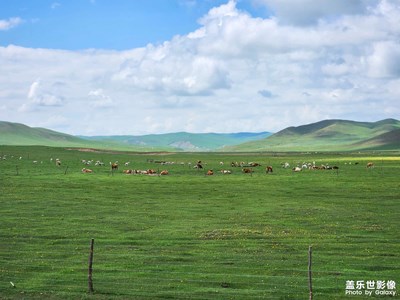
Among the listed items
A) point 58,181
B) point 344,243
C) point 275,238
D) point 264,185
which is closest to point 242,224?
point 275,238

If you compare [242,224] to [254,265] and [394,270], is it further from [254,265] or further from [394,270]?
[394,270]

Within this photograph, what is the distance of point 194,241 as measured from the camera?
33.4 metres

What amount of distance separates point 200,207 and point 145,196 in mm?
10377

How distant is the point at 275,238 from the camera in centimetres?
3456

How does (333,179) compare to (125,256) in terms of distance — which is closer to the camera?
(125,256)

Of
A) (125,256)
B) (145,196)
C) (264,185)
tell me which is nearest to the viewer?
(125,256)

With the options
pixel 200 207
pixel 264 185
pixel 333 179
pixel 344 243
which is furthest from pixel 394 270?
pixel 333 179

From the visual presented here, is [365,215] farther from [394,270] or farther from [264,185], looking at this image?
[264,185]

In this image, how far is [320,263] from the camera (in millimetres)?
27750

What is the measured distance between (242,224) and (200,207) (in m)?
9.95

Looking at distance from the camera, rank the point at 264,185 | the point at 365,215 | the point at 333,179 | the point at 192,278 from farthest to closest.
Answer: the point at 333,179 → the point at 264,185 → the point at 365,215 → the point at 192,278

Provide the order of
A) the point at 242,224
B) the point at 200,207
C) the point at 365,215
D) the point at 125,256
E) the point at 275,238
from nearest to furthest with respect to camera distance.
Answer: the point at 125,256, the point at 275,238, the point at 242,224, the point at 365,215, the point at 200,207

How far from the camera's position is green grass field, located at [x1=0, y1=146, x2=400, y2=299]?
23.6 metres

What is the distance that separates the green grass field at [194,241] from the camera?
23578 millimetres
